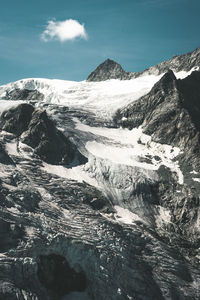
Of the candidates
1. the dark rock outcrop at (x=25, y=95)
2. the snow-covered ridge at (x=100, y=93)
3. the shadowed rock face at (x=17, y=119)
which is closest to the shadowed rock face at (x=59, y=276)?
the shadowed rock face at (x=17, y=119)

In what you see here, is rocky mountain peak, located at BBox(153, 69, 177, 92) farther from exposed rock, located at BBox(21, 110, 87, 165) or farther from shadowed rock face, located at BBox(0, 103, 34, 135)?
shadowed rock face, located at BBox(0, 103, 34, 135)

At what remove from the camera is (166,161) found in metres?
113

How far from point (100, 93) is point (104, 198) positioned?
84.4m

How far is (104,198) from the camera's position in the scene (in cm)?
9569

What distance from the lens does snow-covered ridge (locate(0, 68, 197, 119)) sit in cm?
15312

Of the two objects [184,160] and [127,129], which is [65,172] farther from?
[127,129]

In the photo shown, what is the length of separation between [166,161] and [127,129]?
95.2 ft

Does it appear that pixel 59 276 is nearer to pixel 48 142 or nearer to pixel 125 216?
pixel 125 216

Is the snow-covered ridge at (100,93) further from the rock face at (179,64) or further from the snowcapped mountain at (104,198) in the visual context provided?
the rock face at (179,64)

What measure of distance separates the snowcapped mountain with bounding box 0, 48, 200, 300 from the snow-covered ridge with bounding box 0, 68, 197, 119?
153 centimetres

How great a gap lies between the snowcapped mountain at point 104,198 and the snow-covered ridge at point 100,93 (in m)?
1.53

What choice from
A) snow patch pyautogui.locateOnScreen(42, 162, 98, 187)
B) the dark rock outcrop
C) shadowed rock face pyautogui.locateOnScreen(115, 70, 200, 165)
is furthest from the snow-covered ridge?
snow patch pyautogui.locateOnScreen(42, 162, 98, 187)

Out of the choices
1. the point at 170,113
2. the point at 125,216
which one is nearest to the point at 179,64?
the point at 170,113

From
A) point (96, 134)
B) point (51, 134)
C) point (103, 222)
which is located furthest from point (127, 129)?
point (103, 222)
